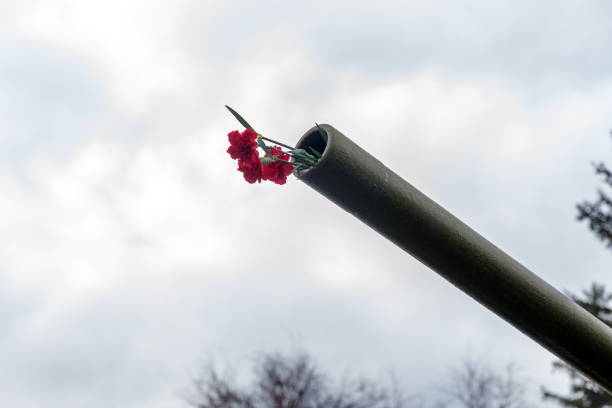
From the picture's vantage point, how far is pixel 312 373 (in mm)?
27844

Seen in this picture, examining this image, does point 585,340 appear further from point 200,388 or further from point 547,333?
point 200,388

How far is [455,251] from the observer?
66.4 inches

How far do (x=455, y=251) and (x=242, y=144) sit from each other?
2.14 ft

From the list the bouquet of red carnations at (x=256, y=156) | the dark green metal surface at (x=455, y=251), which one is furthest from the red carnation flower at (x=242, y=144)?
the dark green metal surface at (x=455, y=251)

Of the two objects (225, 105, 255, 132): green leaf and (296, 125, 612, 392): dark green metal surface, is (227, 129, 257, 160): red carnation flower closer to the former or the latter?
(225, 105, 255, 132): green leaf

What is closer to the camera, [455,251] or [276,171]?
[455,251]

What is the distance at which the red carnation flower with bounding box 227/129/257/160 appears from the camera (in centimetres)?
196

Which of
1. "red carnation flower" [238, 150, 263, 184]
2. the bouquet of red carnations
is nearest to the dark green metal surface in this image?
the bouquet of red carnations

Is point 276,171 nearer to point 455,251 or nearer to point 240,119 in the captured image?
point 240,119

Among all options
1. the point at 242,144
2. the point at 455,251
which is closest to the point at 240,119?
the point at 242,144

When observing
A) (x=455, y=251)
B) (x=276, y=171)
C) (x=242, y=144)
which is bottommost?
(x=455, y=251)

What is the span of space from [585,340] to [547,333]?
0.36 feet

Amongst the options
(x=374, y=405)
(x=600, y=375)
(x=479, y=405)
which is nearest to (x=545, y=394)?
(x=374, y=405)

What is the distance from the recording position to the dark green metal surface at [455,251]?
5.24 feet
